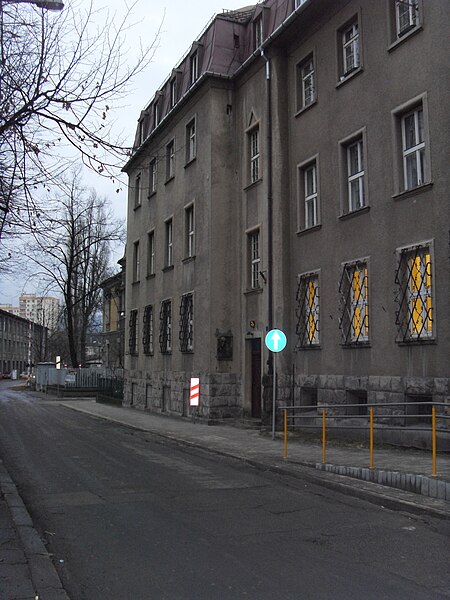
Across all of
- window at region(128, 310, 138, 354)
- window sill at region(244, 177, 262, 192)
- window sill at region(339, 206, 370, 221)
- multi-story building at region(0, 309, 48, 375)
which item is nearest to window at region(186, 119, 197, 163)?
window sill at region(244, 177, 262, 192)

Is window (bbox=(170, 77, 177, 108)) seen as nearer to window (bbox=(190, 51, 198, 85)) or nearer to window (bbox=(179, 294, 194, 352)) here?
window (bbox=(190, 51, 198, 85))

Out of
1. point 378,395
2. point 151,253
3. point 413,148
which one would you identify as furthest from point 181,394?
point 413,148

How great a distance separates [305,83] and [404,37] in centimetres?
521

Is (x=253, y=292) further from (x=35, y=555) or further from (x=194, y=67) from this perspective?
(x=35, y=555)

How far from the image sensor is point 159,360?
2630 centimetres

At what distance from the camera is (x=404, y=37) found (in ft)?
44.6

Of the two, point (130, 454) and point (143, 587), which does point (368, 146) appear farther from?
point (143, 587)

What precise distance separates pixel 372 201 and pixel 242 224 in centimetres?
729

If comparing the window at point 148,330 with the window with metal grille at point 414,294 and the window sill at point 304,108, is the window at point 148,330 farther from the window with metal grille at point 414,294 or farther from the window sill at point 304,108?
the window with metal grille at point 414,294

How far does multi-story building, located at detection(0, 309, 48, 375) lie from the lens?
98.7 metres

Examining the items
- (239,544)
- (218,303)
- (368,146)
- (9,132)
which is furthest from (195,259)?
(239,544)

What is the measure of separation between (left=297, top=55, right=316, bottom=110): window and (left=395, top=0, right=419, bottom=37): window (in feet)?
13.1

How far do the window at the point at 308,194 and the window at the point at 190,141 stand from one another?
6987 millimetres

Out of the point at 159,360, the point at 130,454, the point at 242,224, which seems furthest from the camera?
the point at 159,360
